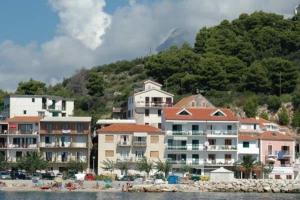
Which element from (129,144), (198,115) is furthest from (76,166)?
(198,115)

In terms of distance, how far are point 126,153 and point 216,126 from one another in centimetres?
1005

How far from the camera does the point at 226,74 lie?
9769 centimetres

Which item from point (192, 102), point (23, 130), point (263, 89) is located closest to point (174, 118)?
point (192, 102)

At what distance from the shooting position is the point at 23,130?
257 ft

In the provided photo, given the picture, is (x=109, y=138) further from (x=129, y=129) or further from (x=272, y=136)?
(x=272, y=136)

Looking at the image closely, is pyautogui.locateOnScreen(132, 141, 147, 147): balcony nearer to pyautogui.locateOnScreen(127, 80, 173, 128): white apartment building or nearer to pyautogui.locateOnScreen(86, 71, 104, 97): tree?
pyautogui.locateOnScreen(127, 80, 173, 128): white apartment building

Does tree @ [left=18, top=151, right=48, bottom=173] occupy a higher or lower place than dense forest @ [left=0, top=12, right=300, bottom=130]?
lower

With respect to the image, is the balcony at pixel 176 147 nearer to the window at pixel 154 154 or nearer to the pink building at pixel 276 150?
the window at pixel 154 154

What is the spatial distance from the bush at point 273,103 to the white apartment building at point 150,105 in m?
14.1

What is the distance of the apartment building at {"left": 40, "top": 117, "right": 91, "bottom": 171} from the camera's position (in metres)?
77.4

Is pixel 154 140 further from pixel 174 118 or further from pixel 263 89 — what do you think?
pixel 263 89

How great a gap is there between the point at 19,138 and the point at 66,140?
5.13m

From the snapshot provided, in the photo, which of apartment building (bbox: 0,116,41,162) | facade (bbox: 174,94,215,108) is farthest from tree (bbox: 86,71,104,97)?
apartment building (bbox: 0,116,41,162)

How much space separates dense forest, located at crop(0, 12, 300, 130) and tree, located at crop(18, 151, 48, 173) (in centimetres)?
2008
